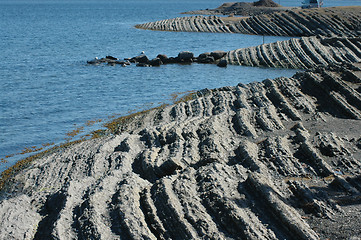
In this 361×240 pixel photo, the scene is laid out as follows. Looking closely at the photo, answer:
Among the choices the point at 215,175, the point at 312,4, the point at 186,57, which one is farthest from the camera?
the point at 312,4

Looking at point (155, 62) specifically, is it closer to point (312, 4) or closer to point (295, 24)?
point (295, 24)

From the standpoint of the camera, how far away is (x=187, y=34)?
273 feet

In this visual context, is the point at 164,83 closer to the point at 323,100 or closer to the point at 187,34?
the point at 323,100

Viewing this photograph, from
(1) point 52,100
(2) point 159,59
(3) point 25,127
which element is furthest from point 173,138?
(2) point 159,59

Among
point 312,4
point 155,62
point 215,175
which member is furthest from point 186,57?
point 312,4

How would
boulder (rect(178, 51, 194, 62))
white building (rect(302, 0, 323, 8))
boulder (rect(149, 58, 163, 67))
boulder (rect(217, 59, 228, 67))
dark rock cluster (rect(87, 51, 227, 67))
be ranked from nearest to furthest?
1. boulder (rect(217, 59, 228, 67))
2. boulder (rect(149, 58, 163, 67))
3. dark rock cluster (rect(87, 51, 227, 67))
4. boulder (rect(178, 51, 194, 62))
5. white building (rect(302, 0, 323, 8))

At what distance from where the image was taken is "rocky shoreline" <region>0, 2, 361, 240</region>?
41.0 ft

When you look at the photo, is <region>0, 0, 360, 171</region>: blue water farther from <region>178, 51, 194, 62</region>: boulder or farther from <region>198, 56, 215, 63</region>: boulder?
<region>178, 51, 194, 62</region>: boulder

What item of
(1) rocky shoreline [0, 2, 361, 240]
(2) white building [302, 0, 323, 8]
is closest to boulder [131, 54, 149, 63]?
(1) rocky shoreline [0, 2, 361, 240]

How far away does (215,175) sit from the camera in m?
14.8

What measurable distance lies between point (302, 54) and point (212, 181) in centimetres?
3574

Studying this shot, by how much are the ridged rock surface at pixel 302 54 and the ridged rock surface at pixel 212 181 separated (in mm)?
19878

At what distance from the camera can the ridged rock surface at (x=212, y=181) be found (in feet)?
40.8

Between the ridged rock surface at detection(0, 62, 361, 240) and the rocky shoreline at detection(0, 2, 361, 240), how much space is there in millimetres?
43
